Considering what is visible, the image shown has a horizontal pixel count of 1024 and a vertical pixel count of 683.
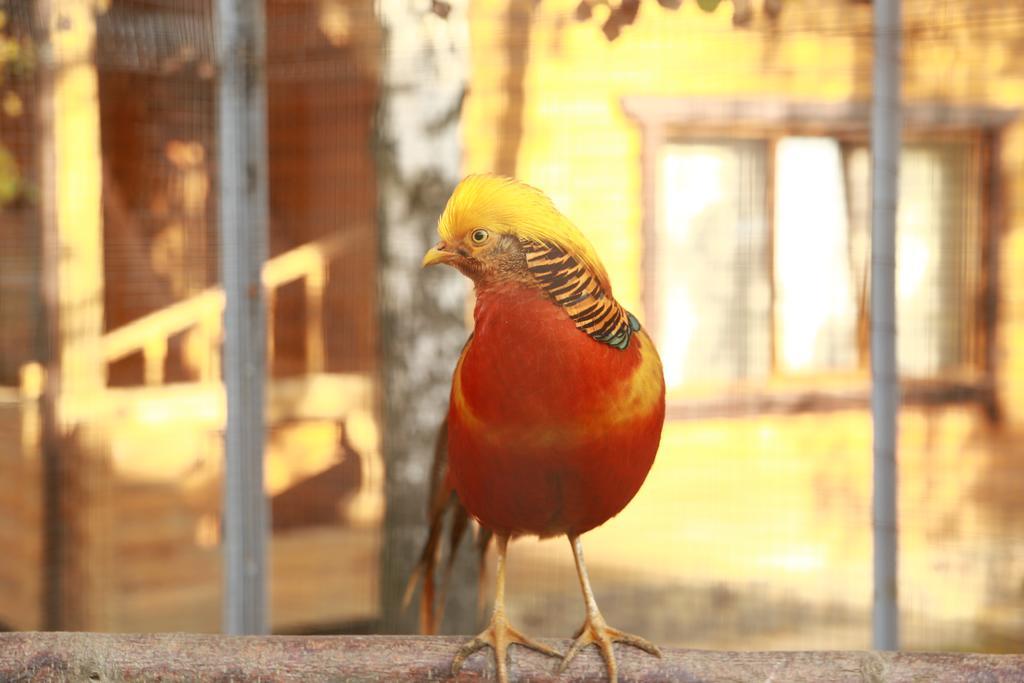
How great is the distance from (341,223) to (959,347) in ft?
5.27

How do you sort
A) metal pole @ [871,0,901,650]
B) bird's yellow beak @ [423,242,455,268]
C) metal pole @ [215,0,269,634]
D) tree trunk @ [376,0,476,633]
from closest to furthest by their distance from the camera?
bird's yellow beak @ [423,242,455,268], metal pole @ [871,0,901,650], tree trunk @ [376,0,476,633], metal pole @ [215,0,269,634]

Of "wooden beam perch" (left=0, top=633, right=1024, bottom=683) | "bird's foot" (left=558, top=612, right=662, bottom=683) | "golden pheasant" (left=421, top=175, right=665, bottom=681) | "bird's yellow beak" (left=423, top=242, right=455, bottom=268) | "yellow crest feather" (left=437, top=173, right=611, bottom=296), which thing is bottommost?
"wooden beam perch" (left=0, top=633, right=1024, bottom=683)

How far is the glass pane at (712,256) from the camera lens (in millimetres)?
2736

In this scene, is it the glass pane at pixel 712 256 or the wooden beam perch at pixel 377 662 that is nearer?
the wooden beam perch at pixel 377 662

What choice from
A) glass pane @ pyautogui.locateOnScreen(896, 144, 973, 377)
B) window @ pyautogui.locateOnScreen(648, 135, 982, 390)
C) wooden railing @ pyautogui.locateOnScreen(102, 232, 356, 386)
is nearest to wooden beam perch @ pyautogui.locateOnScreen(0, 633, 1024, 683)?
glass pane @ pyautogui.locateOnScreen(896, 144, 973, 377)

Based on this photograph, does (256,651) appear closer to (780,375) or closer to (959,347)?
(780,375)

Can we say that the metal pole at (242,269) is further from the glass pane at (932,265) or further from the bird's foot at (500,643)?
the glass pane at (932,265)

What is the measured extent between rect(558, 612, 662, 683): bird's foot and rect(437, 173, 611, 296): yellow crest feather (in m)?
0.61

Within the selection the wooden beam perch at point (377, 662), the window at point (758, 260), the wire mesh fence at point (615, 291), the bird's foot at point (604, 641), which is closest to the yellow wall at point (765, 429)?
the wire mesh fence at point (615, 291)

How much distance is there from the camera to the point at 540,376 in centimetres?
122

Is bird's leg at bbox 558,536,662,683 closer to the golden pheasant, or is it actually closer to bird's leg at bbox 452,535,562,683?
bird's leg at bbox 452,535,562,683

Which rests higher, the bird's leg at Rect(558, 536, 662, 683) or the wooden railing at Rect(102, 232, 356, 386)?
the wooden railing at Rect(102, 232, 356, 386)

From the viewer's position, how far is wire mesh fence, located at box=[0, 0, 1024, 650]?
97.5 inches

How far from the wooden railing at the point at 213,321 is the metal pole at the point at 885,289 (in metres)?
1.40
